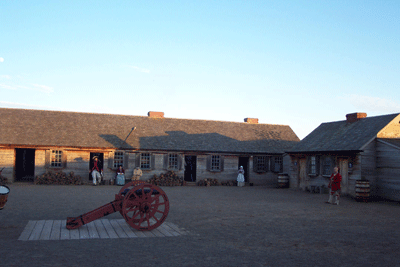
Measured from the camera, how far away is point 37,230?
892cm

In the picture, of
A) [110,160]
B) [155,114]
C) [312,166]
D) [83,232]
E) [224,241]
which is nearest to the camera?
[224,241]

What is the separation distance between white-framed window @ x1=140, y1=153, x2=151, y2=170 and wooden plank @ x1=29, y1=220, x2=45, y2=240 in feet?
50.8

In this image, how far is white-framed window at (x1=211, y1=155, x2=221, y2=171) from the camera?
88.4 ft

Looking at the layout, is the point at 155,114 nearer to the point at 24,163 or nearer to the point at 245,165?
the point at 245,165

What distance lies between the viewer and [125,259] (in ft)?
21.7

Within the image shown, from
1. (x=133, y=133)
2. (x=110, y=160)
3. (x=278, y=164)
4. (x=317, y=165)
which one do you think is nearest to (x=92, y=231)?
(x=317, y=165)

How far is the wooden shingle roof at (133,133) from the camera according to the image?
79.9 feet

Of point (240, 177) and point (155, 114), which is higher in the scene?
point (155, 114)

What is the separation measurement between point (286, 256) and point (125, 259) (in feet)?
9.91

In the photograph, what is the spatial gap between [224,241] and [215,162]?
736 inches

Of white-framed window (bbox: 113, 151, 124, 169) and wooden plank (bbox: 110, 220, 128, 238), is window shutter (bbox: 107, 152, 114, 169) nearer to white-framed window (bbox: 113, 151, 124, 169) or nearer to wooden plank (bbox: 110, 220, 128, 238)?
white-framed window (bbox: 113, 151, 124, 169)

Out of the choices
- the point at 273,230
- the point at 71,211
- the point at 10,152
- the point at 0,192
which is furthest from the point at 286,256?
the point at 10,152

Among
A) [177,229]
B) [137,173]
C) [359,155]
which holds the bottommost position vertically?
[177,229]

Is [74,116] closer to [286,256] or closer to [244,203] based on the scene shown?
[244,203]
